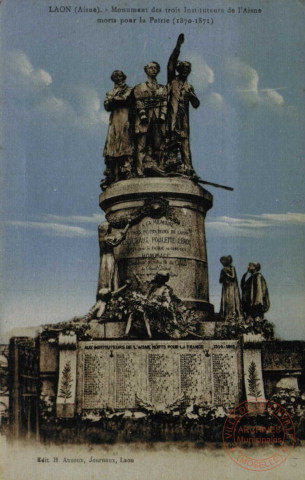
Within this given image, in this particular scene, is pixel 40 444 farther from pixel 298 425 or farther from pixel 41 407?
pixel 298 425

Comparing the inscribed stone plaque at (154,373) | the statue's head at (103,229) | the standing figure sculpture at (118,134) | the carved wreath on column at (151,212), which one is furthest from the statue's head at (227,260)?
the standing figure sculpture at (118,134)

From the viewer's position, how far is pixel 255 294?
58.3 ft

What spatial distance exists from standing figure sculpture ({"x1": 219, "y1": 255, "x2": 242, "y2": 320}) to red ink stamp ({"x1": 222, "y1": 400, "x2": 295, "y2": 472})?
2.51m

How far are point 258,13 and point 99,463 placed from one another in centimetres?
1068

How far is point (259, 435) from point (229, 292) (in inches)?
147

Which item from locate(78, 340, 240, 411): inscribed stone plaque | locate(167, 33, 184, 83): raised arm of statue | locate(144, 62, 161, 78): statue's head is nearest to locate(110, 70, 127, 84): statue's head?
locate(144, 62, 161, 78): statue's head

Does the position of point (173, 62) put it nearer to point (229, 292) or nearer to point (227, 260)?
point (227, 260)

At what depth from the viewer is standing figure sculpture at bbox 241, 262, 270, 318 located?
1770 centimetres

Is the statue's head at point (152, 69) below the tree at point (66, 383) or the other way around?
the other way around

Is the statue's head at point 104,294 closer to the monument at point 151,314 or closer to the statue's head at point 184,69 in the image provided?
the monument at point 151,314

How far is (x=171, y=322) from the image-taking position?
16578 millimetres

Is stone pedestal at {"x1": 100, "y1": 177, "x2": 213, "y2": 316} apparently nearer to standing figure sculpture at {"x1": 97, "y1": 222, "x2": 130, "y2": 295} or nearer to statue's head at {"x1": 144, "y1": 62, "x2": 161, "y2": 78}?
standing figure sculpture at {"x1": 97, "y1": 222, "x2": 130, "y2": 295}

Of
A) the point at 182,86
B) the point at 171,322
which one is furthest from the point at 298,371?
the point at 182,86

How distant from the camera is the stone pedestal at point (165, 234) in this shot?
18.1 metres
